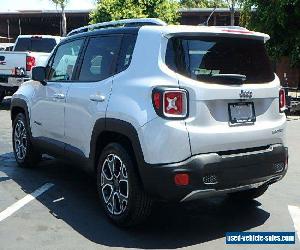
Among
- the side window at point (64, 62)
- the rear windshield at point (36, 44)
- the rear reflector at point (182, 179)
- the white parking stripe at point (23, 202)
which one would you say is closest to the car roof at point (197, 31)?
the rear reflector at point (182, 179)

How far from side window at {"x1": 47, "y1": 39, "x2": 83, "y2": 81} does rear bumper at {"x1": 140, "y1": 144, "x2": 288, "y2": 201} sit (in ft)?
6.69

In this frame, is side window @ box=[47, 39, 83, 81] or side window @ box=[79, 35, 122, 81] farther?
side window @ box=[47, 39, 83, 81]

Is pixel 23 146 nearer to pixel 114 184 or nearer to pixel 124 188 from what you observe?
pixel 114 184

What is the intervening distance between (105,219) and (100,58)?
5.54ft

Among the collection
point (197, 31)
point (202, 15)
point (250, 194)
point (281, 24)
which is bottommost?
point (250, 194)

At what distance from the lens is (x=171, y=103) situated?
3865 millimetres

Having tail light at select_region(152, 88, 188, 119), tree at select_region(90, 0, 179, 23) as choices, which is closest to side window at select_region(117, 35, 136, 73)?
tail light at select_region(152, 88, 188, 119)

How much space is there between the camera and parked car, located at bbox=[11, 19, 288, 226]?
3.87 meters

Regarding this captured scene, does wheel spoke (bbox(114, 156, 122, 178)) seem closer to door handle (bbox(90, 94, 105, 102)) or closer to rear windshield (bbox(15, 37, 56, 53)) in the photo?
door handle (bbox(90, 94, 105, 102))

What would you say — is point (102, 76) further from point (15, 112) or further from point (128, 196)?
point (15, 112)

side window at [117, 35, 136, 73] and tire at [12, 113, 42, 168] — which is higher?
side window at [117, 35, 136, 73]

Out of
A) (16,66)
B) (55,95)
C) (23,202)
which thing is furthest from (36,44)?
(23,202)

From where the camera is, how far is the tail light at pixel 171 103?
3852 mm

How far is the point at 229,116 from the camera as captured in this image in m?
4.12
